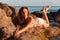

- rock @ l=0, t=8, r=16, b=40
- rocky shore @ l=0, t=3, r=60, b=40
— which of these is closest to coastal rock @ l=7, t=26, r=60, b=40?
rocky shore @ l=0, t=3, r=60, b=40

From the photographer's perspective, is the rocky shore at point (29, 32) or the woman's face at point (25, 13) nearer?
the rocky shore at point (29, 32)

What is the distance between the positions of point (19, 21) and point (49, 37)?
1453 millimetres

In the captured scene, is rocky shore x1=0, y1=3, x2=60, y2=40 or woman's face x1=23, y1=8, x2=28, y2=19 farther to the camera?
woman's face x1=23, y1=8, x2=28, y2=19

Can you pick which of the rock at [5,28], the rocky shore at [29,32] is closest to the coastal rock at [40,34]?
the rocky shore at [29,32]

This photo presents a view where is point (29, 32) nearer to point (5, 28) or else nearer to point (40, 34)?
point (40, 34)

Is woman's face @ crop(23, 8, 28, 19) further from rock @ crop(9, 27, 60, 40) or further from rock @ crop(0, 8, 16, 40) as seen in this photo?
rock @ crop(0, 8, 16, 40)

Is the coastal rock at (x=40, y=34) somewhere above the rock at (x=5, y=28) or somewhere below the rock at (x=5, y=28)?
below

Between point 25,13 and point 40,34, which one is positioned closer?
point 25,13

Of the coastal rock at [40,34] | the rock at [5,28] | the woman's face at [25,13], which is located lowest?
the coastal rock at [40,34]

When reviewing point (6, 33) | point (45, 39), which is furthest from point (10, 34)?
point (45, 39)

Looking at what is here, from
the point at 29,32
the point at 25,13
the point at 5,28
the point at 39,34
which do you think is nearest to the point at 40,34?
the point at 39,34

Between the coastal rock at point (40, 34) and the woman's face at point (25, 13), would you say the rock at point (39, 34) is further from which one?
the woman's face at point (25, 13)

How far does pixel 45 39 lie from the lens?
9523mm

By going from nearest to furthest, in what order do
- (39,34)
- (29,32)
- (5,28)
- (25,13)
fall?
1. (5,28)
2. (25,13)
3. (29,32)
4. (39,34)
